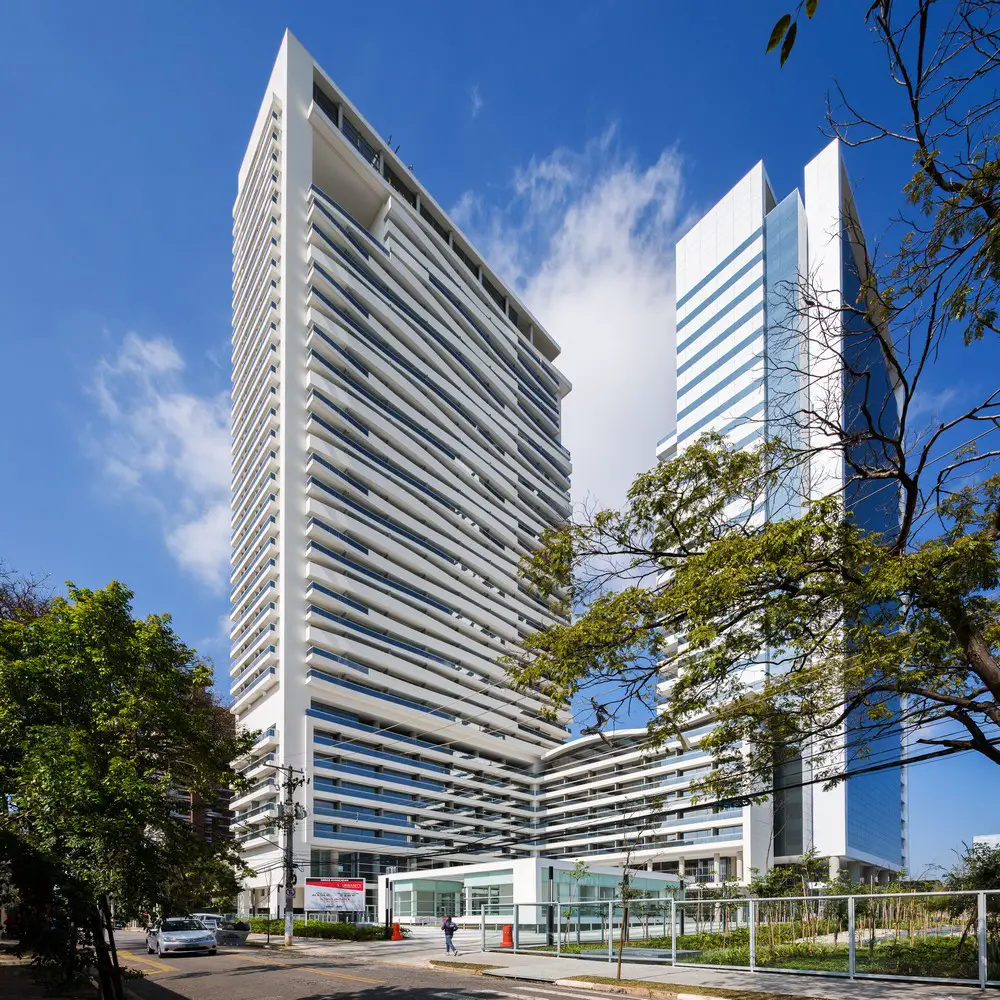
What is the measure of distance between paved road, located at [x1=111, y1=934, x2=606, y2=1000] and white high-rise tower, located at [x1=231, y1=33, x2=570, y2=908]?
41.1 metres

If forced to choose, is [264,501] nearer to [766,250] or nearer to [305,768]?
[305,768]

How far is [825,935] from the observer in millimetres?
20172

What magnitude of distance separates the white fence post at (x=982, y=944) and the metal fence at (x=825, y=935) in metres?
0.02

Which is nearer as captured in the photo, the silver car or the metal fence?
the metal fence

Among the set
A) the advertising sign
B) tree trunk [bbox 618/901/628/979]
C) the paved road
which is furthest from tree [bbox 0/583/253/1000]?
the advertising sign

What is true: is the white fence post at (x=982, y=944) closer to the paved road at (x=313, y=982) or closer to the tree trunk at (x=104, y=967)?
the paved road at (x=313, y=982)

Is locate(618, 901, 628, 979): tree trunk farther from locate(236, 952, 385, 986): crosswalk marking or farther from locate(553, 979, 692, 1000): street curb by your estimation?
locate(236, 952, 385, 986): crosswalk marking

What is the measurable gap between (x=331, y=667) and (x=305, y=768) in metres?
8.59

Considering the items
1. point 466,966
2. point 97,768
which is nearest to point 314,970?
point 466,966

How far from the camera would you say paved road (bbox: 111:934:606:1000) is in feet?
54.7

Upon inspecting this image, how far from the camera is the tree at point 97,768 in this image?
37.4 feet

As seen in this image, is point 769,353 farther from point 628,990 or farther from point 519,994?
point 519,994

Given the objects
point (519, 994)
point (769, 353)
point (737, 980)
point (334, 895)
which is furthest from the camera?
point (769, 353)

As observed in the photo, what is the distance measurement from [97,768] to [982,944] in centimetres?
1546
